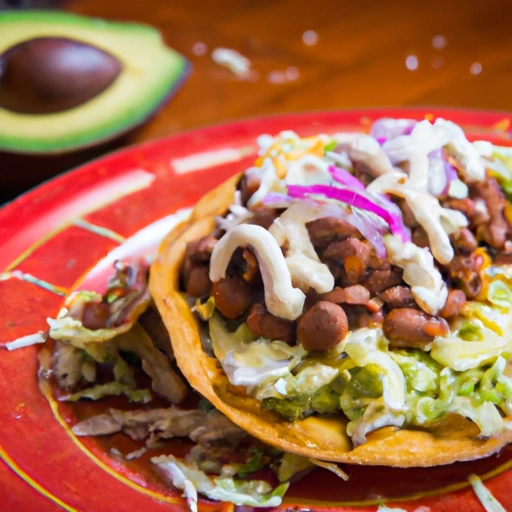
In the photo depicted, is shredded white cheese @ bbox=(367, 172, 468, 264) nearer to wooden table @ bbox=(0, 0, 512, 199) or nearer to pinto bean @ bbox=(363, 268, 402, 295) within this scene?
pinto bean @ bbox=(363, 268, 402, 295)

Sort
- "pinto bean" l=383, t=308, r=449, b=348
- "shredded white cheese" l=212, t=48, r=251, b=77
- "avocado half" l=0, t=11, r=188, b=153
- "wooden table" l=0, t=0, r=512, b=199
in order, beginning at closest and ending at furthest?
"pinto bean" l=383, t=308, r=449, b=348
"avocado half" l=0, t=11, r=188, b=153
"wooden table" l=0, t=0, r=512, b=199
"shredded white cheese" l=212, t=48, r=251, b=77

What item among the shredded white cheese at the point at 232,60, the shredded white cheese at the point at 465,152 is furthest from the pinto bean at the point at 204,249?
the shredded white cheese at the point at 232,60

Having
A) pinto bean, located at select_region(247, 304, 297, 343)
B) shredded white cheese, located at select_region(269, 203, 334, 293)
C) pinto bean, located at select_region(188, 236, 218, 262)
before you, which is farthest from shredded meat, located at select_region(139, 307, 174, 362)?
shredded white cheese, located at select_region(269, 203, 334, 293)

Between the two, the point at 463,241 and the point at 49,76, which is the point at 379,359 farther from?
the point at 49,76

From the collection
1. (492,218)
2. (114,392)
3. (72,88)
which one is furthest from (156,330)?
(72,88)

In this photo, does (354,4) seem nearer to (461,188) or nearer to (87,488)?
(461,188)

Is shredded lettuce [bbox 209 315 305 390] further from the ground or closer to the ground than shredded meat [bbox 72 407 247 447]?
further from the ground

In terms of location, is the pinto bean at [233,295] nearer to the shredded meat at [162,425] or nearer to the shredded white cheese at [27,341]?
the shredded meat at [162,425]
